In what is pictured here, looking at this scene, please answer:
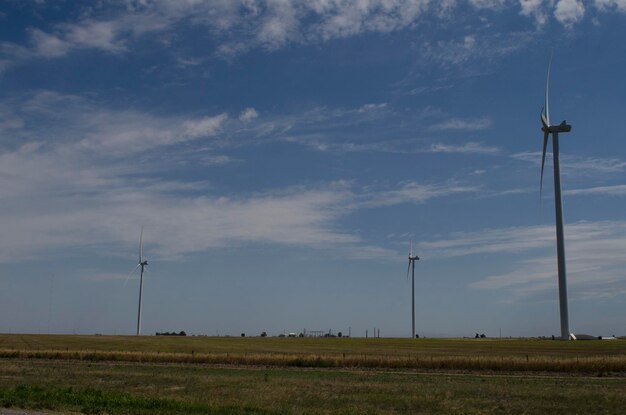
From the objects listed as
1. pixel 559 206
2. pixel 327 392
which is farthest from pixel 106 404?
pixel 559 206

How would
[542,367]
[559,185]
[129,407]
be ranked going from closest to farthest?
[129,407]
[542,367]
[559,185]

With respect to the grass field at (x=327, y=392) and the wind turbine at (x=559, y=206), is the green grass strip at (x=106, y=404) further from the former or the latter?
the wind turbine at (x=559, y=206)

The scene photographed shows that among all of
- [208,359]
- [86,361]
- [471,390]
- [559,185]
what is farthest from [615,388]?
[559,185]

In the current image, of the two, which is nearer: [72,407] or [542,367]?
[72,407]

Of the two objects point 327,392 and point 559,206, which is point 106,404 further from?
point 559,206

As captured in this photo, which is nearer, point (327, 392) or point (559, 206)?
point (327, 392)

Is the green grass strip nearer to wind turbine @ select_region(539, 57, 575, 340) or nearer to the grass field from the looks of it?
the grass field

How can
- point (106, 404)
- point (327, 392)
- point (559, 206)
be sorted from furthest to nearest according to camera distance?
point (559, 206) → point (327, 392) → point (106, 404)

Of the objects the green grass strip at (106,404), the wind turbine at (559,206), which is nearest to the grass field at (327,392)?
the green grass strip at (106,404)

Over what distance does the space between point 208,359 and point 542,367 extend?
32846mm

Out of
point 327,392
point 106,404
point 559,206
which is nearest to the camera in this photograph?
point 106,404

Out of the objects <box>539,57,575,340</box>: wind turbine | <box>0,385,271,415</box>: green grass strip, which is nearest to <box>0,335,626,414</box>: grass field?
<box>0,385,271,415</box>: green grass strip

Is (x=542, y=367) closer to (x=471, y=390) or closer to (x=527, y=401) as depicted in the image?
(x=471, y=390)

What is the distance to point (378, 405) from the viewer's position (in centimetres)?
3253
